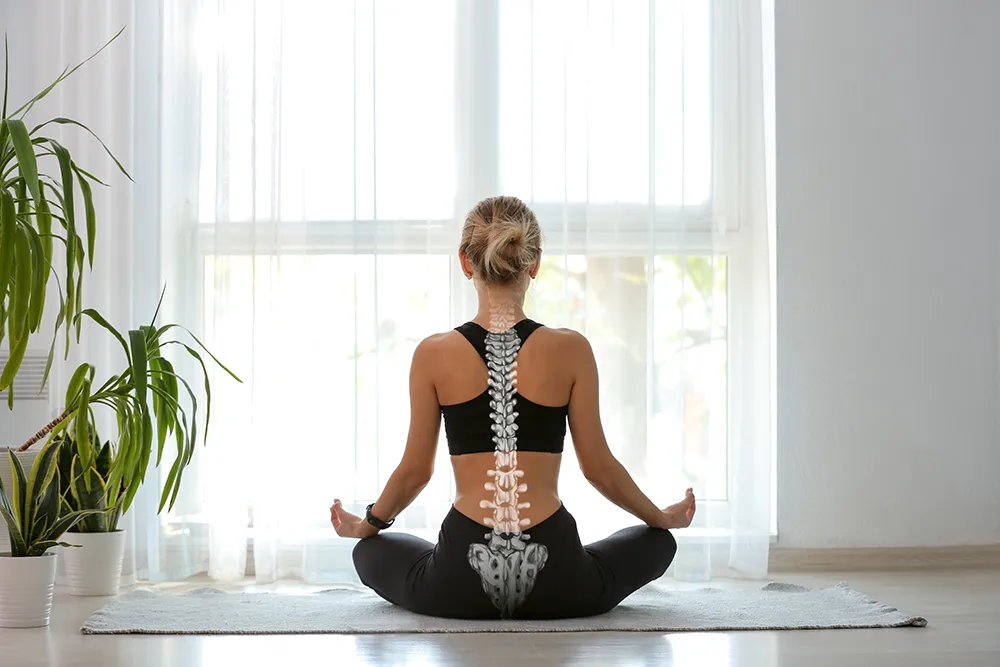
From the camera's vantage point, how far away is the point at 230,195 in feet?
11.3

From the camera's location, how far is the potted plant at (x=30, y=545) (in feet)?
8.27

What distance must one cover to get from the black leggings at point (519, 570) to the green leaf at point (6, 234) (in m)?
1.07

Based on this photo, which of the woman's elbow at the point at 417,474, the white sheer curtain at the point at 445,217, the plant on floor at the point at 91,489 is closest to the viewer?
the woman's elbow at the point at 417,474

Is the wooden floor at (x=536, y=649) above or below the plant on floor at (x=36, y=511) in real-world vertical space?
below

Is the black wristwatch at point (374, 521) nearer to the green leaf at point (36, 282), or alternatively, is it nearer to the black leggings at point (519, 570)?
the black leggings at point (519, 570)

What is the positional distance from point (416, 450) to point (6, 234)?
A: 106cm

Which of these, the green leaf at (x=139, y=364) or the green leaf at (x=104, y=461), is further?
the green leaf at (x=104, y=461)

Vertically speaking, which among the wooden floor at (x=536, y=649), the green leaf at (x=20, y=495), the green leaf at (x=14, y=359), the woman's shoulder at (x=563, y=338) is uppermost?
the woman's shoulder at (x=563, y=338)

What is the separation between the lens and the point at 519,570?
2.47m

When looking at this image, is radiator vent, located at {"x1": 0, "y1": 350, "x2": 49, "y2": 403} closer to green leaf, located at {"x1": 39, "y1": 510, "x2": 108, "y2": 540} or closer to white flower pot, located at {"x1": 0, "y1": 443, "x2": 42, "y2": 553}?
white flower pot, located at {"x1": 0, "y1": 443, "x2": 42, "y2": 553}

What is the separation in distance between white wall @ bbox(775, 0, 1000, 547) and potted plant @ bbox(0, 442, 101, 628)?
2.29m

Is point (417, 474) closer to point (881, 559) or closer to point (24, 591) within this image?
point (24, 591)

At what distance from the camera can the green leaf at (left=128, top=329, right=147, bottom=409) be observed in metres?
2.53

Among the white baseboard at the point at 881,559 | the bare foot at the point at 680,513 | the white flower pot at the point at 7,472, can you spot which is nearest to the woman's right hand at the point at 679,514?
the bare foot at the point at 680,513
